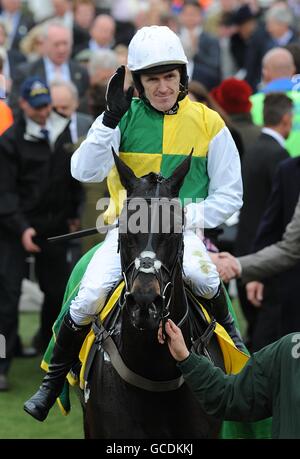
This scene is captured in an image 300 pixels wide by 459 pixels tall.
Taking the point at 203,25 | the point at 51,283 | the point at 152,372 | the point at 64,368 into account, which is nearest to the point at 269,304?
the point at 51,283

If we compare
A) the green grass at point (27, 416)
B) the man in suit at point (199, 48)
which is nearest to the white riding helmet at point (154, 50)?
the green grass at point (27, 416)

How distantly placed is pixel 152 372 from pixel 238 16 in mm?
11113

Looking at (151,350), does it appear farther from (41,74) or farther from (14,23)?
(14,23)

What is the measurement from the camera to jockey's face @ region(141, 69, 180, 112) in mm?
5531

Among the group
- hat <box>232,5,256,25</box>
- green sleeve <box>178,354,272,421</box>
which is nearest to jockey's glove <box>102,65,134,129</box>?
green sleeve <box>178,354,272,421</box>

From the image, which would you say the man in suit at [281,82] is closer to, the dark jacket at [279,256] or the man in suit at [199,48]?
the man in suit at [199,48]

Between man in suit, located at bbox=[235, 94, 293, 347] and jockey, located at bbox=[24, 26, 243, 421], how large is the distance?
3189 mm

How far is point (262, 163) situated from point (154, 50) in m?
3.57

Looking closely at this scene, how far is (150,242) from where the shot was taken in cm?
474

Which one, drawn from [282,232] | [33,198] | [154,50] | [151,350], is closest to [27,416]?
[33,198]

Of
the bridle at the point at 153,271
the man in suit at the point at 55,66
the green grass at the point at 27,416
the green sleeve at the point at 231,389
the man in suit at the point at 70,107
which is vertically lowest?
the green grass at the point at 27,416

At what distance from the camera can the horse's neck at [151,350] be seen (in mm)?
4973
